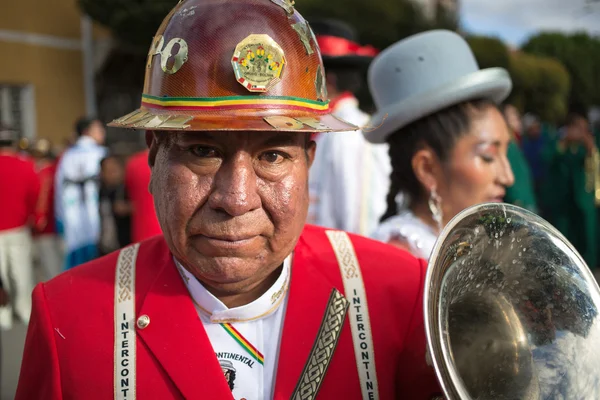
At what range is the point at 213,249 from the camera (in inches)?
64.8

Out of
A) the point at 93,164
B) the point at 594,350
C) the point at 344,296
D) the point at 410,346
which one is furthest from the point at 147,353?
the point at 93,164

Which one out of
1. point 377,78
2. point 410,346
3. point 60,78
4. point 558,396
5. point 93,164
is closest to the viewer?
point 558,396

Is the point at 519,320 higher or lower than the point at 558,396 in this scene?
higher

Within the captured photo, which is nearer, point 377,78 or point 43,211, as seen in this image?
point 377,78

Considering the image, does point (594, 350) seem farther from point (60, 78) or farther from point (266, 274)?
point (60, 78)

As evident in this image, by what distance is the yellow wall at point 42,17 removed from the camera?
60.2 feet

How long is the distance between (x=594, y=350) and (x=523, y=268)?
267 millimetres

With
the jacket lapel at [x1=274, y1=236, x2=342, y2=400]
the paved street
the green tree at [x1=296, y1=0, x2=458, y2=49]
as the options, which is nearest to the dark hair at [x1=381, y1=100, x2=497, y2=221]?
the jacket lapel at [x1=274, y1=236, x2=342, y2=400]

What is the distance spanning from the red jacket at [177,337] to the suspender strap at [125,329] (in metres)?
0.02

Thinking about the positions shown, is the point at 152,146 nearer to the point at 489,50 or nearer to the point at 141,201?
the point at 141,201

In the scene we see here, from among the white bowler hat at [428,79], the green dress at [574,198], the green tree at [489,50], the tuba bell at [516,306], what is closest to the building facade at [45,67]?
the green tree at [489,50]

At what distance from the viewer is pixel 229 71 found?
160 centimetres

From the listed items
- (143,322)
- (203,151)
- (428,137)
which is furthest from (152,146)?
(428,137)

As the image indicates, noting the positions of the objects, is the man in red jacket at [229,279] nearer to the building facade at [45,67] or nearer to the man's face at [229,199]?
the man's face at [229,199]
